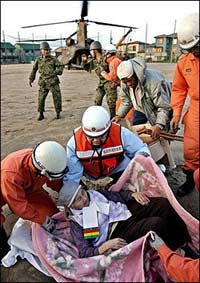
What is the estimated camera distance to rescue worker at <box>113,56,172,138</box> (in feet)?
9.95

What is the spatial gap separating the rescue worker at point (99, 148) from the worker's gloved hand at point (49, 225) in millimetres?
346

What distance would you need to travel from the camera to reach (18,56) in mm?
32125

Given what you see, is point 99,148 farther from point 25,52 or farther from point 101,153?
point 25,52

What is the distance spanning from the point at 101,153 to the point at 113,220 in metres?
Answer: 0.65

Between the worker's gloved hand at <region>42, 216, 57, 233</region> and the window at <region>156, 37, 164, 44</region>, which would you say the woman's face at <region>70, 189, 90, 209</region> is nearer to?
the worker's gloved hand at <region>42, 216, 57, 233</region>

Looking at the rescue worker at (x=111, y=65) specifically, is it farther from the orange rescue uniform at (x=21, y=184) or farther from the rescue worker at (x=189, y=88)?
the orange rescue uniform at (x=21, y=184)

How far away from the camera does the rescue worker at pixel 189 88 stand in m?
2.35

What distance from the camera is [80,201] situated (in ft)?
7.40

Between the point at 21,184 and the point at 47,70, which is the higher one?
the point at 47,70

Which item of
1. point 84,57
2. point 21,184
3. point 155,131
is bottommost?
point 21,184

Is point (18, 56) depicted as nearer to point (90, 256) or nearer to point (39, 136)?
point (39, 136)

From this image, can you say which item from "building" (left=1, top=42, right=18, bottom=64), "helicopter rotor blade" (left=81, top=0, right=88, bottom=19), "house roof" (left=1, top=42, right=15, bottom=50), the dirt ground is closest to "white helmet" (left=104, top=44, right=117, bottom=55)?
the dirt ground

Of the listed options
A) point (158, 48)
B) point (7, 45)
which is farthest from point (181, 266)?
point (7, 45)

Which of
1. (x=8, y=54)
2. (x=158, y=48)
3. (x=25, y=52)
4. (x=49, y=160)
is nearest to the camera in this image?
(x=49, y=160)
